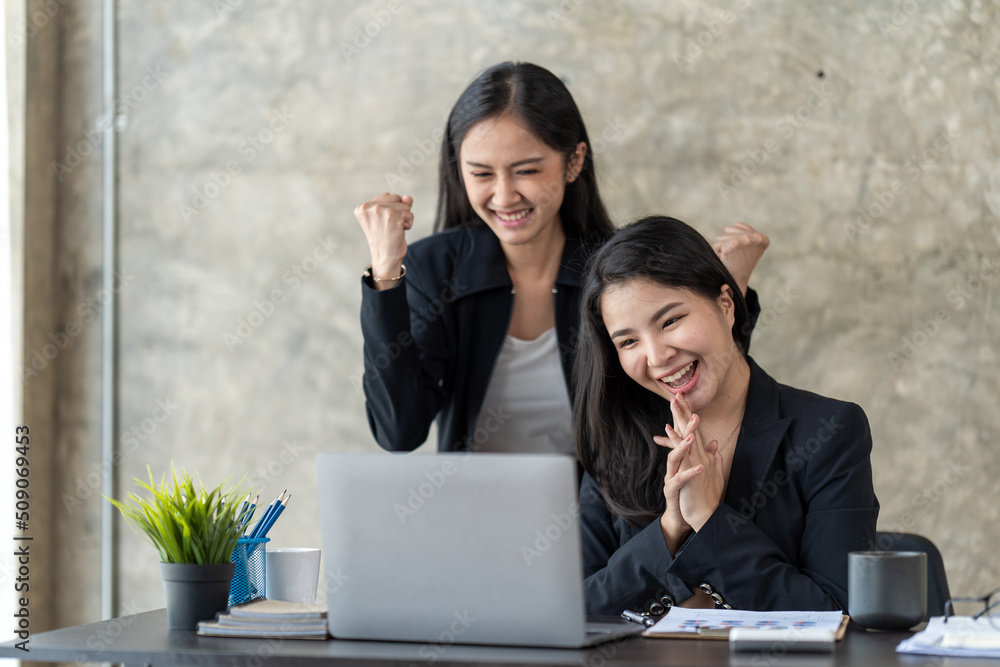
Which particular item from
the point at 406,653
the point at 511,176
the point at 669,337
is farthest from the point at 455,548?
the point at 511,176

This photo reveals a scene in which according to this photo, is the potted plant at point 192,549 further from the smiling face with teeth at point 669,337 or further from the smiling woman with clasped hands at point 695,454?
the smiling face with teeth at point 669,337

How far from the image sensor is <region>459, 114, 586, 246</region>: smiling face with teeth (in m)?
2.13

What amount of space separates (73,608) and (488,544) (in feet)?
8.20

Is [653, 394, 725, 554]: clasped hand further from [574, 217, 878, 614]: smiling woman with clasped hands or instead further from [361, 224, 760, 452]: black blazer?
[361, 224, 760, 452]: black blazer

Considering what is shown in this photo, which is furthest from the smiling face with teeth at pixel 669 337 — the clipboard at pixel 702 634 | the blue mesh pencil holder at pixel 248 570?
the blue mesh pencil holder at pixel 248 570

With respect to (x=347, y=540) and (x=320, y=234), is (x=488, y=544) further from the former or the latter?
(x=320, y=234)

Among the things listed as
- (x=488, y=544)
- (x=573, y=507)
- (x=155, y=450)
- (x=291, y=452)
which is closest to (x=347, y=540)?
(x=488, y=544)

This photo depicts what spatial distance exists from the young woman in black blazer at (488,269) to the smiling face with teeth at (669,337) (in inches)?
20.7

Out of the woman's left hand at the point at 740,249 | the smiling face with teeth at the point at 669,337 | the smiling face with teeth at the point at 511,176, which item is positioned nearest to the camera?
the smiling face with teeth at the point at 669,337

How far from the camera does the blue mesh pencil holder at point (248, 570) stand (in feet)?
4.84

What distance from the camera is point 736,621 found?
1281 mm

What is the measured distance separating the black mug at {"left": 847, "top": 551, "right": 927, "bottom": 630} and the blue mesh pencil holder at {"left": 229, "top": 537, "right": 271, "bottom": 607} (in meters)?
0.86

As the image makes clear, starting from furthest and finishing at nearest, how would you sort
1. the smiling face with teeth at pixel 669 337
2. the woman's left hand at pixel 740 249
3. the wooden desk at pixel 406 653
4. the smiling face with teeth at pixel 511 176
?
the woman's left hand at pixel 740 249
the smiling face with teeth at pixel 511 176
the smiling face with teeth at pixel 669 337
the wooden desk at pixel 406 653

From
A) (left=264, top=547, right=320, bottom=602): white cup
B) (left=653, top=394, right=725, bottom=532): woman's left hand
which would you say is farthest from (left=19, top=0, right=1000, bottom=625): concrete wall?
(left=264, top=547, right=320, bottom=602): white cup
